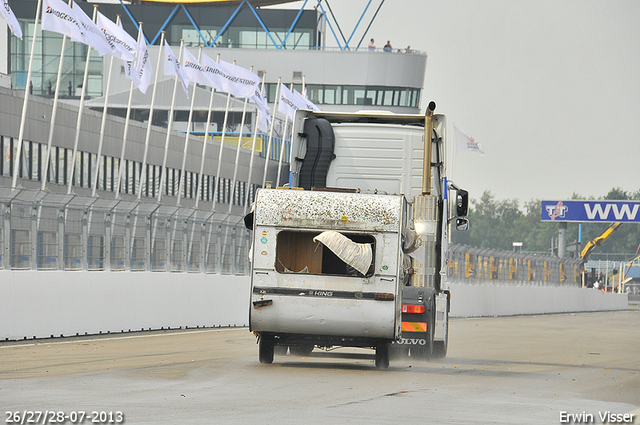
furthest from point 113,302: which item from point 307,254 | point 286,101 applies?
point 286,101

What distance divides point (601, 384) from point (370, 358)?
3.95m

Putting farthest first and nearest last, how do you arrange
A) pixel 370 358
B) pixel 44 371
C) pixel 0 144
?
pixel 0 144 → pixel 370 358 → pixel 44 371

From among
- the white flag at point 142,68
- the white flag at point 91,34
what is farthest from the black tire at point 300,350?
the white flag at point 142,68

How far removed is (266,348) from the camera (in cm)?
1535

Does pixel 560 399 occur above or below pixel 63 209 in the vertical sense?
below

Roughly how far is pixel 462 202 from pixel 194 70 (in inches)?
950

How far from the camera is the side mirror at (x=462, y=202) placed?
1753cm

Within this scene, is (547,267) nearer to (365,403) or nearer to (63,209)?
(63,209)

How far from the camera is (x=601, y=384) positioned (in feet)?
45.5

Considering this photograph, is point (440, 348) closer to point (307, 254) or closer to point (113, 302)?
point (307, 254)

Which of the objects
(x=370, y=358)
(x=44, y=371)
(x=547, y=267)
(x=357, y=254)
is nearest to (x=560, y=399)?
(x=357, y=254)

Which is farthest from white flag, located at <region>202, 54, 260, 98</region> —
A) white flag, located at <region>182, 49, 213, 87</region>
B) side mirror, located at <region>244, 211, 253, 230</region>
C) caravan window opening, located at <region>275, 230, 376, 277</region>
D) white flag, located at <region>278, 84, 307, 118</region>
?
caravan window opening, located at <region>275, 230, 376, 277</region>

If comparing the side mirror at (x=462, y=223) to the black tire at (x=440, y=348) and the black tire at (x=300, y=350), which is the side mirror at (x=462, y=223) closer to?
the black tire at (x=440, y=348)

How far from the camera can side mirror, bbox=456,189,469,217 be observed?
690 inches
